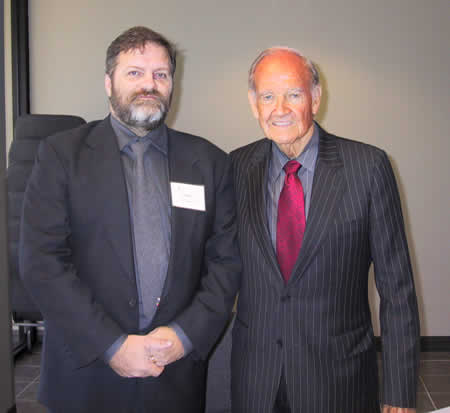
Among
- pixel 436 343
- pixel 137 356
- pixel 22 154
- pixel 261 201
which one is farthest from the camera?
pixel 436 343

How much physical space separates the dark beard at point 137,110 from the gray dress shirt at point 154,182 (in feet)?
0.13

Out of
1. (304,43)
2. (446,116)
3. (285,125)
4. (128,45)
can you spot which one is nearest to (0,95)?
(128,45)

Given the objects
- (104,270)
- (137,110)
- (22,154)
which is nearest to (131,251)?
(104,270)

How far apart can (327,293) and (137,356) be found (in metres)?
0.62

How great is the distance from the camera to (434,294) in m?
3.95

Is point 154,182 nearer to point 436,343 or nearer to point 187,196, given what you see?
point 187,196

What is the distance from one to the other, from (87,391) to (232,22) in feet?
10.7

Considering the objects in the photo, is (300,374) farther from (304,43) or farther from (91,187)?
(304,43)

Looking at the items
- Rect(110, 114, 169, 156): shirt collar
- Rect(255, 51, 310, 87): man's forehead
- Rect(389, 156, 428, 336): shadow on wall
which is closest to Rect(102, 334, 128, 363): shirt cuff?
Rect(110, 114, 169, 156): shirt collar

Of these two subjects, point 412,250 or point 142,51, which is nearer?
point 142,51

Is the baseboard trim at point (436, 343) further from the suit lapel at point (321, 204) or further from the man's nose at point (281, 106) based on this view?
the man's nose at point (281, 106)

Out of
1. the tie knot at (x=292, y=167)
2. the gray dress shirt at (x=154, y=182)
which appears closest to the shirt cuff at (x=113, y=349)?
the gray dress shirt at (x=154, y=182)

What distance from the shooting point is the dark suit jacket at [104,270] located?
139 centimetres

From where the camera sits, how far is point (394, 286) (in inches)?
55.6
